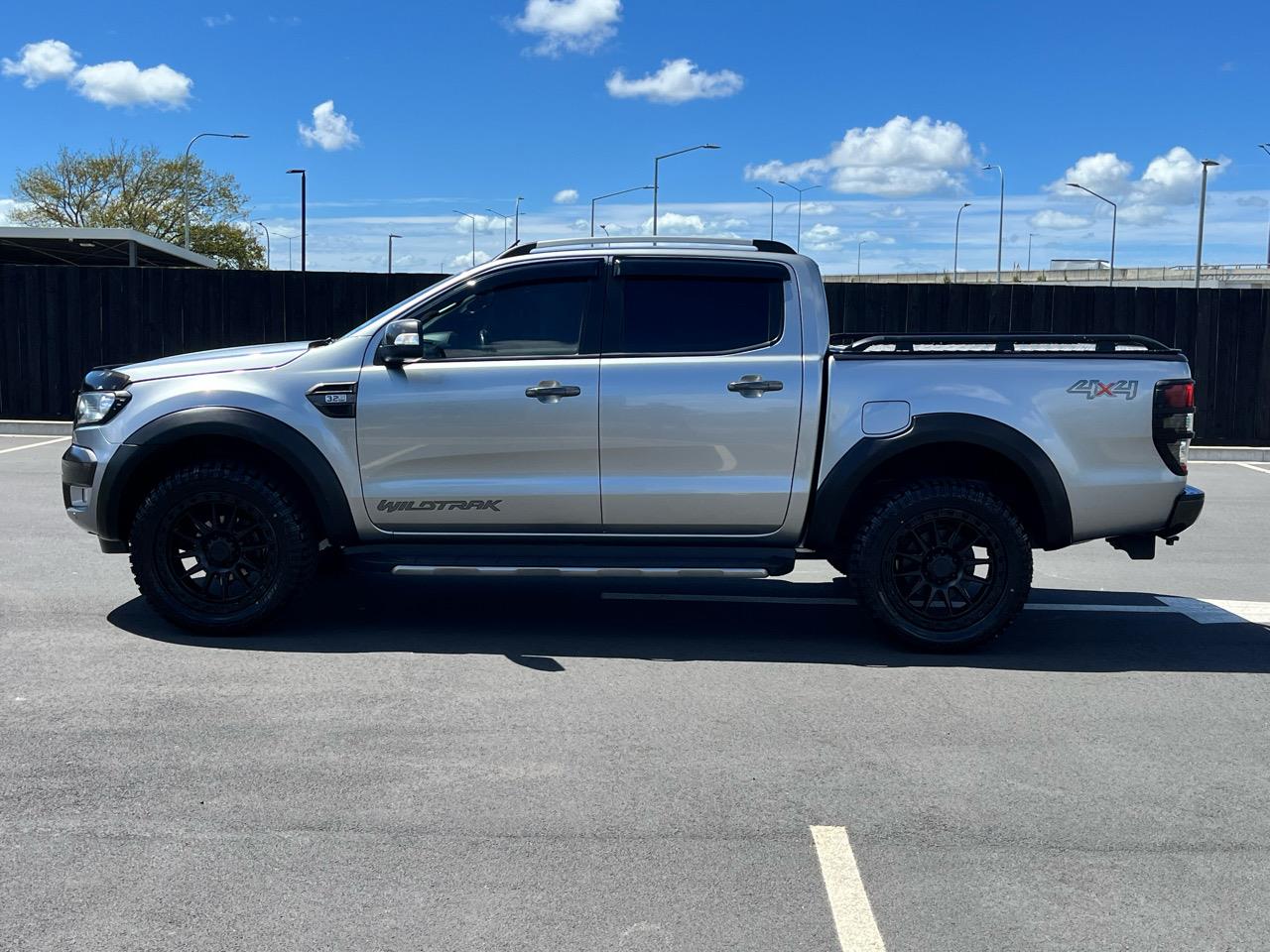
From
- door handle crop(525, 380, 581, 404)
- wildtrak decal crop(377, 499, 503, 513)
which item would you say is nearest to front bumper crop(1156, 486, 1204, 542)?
door handle crop(525, 380, 581, 404)

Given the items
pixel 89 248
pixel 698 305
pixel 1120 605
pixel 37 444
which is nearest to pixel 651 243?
pixel 698 305

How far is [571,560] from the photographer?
238 inches

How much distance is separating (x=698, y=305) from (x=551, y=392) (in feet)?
2.88

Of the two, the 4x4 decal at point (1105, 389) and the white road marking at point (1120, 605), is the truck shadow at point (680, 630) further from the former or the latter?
the 4x4 decal at point (1105, 389)

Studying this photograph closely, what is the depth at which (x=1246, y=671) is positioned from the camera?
19.5ft

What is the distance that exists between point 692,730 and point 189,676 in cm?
231

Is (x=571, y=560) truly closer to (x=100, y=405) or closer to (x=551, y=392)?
(x=551, y=392)

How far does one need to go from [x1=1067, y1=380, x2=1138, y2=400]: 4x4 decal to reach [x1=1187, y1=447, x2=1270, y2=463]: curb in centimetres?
1104

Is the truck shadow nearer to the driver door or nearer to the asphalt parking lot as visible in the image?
the asphalt parking lot

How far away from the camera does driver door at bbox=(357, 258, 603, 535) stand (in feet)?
19.9

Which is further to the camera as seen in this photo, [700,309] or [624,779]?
[700,309]

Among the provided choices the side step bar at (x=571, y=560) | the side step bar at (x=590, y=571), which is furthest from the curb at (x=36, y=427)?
the side step bar at (x=590, y=571)

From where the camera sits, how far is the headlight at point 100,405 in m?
6.22

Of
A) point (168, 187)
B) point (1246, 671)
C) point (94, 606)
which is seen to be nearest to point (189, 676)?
point (94, 606)
